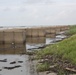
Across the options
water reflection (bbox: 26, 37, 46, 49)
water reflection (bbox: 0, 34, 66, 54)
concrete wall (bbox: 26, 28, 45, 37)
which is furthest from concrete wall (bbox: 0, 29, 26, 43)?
concrete wall (bbox: 26, 28, 45, 37)

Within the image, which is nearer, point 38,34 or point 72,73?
point 72,73

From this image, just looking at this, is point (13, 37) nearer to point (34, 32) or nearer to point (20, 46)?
point (20, 46)

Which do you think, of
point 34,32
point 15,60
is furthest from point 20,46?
point 34,32

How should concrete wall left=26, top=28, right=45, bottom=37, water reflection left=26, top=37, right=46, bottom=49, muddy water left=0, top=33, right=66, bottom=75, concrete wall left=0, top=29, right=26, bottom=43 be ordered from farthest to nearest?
concrete wall left=26, top=28, right=45, bottom=37 < concrete wall left=0, top=29, right=26, bottom=43 < water reflection left=26, top=37, right=46, bottom=49 < muddy water left=0, top=33, right=66, bottom=75

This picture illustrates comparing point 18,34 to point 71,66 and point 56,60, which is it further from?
point 71,66

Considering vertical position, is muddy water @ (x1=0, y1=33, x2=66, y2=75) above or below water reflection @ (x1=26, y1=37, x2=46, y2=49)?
above

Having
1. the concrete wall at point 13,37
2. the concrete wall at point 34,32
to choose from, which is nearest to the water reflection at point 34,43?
the concrete wall at point 13,37

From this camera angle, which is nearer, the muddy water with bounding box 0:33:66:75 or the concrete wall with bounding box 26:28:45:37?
the muddy water with bounding box 0:33:66:75

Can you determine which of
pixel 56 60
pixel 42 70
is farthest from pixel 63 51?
pixel 42 70

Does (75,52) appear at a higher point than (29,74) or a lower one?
higher

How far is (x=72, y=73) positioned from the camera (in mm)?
12969

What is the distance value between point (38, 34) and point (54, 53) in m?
Result: 41.1

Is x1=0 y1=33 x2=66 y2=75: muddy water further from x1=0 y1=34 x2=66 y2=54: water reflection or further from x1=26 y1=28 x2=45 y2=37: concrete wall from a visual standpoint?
x1=26 y1=28 x2=45 y2=37: concrete wall

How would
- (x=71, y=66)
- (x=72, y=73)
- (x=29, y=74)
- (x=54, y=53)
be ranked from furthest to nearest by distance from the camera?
(x=54, y=53)
(x=29, y=74)
(x=71, y=66)
(x=72, y=73)
